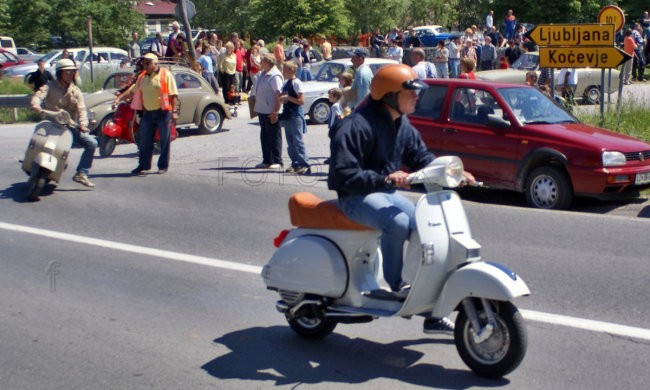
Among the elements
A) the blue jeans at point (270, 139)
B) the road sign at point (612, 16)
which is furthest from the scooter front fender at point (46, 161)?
the road sign at point (612, 16)

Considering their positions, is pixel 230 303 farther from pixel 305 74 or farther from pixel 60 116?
pixel 305 74

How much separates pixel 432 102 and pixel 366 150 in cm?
739

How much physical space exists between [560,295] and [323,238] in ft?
8.26

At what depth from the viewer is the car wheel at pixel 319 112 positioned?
21.2 meters

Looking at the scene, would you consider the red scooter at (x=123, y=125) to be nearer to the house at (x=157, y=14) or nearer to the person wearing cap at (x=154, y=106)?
the person wearing cap at (x=154, y=106)

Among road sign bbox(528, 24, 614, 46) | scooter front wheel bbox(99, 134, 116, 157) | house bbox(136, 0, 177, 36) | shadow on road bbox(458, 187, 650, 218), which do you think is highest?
house bbox(136, 0, 177, 36)

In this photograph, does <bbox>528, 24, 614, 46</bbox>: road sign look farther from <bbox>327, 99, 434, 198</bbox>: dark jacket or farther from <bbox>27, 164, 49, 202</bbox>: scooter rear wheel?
<bbox>327, 99, 434, 198</bbox>: dark jacket

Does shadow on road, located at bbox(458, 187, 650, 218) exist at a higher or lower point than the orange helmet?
lower

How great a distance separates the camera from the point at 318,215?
572 cm

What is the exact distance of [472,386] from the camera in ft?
17.2

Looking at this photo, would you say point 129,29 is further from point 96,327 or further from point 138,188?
point 96,327

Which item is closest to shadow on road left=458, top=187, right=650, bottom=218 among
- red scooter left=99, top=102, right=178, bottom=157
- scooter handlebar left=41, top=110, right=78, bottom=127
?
scooter handlebar left=41, top=110, right=78, bottom=127

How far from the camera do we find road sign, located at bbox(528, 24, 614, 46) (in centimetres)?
1445

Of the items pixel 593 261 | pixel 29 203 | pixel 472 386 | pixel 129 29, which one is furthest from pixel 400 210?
pixel 129 29
